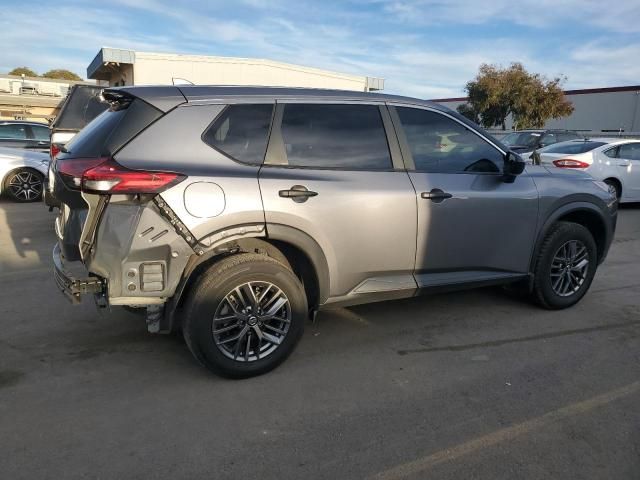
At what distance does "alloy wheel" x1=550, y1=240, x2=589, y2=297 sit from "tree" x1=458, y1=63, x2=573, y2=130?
103ft

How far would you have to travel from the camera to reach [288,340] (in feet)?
11.6

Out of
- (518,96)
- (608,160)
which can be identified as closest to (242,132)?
(608,160)

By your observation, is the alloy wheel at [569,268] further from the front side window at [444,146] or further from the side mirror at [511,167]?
the front side window at [444,146]

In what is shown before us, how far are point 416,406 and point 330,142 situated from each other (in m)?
Answer: 1.80

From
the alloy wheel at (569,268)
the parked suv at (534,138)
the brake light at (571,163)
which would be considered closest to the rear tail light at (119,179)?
the alloy wheel at (569,268)

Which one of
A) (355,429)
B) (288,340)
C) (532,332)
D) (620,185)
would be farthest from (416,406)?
(620,185)

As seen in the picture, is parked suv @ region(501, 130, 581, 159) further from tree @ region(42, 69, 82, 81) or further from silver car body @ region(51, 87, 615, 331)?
tree @ region(42, 69, 82, 81)

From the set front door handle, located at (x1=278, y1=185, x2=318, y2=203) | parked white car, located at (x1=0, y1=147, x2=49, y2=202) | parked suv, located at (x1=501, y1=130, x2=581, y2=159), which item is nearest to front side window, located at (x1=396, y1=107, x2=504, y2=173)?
front door handle, located at (x1=278, y1=185, x2=318, y2=203)

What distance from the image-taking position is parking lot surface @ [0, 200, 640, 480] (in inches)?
105

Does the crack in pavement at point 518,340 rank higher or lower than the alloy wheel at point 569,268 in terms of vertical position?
lower

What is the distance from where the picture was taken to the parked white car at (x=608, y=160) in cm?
1088

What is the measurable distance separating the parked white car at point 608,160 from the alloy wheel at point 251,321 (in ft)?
29.5

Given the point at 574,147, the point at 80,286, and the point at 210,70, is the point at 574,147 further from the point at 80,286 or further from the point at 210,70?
the point at 210,70

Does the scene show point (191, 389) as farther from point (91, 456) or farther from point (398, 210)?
point (398, 210)
